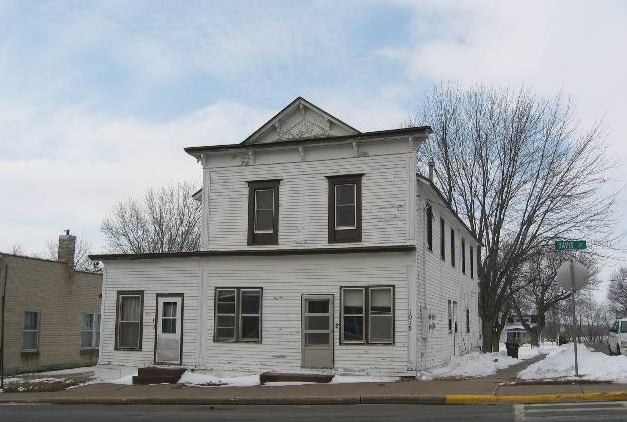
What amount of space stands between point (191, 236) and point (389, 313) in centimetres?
3201

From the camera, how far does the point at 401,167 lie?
20.9 m

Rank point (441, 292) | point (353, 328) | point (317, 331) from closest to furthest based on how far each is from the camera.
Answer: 1. point (353, 328)
2. point (317, 331)
3. point (441, 292)

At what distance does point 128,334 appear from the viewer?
22625 mm

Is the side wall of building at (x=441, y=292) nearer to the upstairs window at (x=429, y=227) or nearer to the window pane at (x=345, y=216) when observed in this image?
the upstairs window at (x=429, y=227)

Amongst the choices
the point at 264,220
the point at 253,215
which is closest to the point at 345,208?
the point at 264,220

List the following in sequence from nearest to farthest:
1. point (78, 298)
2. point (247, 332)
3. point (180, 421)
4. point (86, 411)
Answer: point (180, 421) < point (86, 411) < point (247, 332) < point (78, 298)

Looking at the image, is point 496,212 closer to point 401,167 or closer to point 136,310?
point 401,167

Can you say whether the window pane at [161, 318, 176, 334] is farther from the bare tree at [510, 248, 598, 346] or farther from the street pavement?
the bare tree at [510, 248, 598, 346]

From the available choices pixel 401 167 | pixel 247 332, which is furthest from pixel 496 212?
pixel 247 332

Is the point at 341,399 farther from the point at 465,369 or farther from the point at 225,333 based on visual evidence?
the point at 465,369

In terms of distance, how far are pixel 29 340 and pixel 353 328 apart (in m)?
16.1

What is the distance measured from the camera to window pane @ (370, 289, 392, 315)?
20078mm

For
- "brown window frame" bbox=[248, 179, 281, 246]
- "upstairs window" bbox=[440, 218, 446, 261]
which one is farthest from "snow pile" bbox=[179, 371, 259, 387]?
"upstairs window" bbox=[440, 218, 446, 261]

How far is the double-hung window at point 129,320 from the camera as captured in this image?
22484 millimetres
